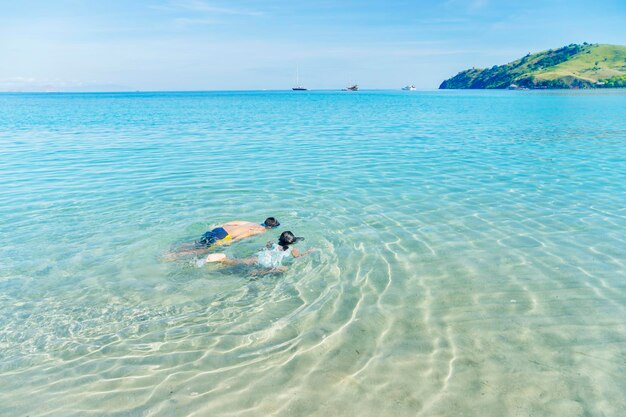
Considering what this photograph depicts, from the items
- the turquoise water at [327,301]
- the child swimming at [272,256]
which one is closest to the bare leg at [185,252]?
the turquoise water at [327,301]

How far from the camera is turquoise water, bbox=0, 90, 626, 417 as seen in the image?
5262 millimetres

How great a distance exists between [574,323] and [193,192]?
40.2ft

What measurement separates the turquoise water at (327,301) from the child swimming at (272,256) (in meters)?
0.30

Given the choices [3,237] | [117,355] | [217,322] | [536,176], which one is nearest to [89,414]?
[117,355]

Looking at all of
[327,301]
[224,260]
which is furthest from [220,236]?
[327,301]

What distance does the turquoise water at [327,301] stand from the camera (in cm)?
526

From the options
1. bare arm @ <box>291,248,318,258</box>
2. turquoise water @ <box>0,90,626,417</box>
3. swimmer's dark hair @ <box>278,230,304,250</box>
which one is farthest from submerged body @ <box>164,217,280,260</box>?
bare arm @ <box>291,248,318,258</box>

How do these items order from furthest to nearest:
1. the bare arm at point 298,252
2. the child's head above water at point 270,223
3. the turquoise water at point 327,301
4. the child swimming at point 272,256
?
the child's head above water at point 270,223
the bare arm at point 298,252
the child swimming at point 272,256
the turquoise water at point 327,301

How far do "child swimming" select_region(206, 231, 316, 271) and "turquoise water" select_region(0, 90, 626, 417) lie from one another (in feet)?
0.99

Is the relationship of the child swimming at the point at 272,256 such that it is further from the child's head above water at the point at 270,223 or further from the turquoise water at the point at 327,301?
the child's head above water at the point at 270,223

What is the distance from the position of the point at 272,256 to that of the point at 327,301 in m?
2.03

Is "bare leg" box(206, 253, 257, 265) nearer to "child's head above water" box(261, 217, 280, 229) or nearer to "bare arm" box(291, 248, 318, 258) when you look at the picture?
"bare arm" box(291, 248, 318, 258)

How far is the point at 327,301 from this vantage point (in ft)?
24.5

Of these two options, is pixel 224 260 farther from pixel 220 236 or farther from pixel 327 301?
pixel 327 301
